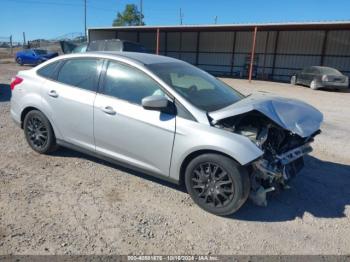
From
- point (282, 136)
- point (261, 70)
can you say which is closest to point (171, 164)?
point (282, 136)

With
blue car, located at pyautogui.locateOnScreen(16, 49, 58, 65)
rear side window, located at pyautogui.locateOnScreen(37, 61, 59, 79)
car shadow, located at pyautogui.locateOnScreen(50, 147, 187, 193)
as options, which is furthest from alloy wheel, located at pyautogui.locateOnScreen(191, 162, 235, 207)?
blue car, located at pyautogui.locateOnScreen(16, 49, 58, 65)

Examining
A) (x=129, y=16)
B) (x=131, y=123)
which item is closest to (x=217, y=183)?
(x=131, y=123)

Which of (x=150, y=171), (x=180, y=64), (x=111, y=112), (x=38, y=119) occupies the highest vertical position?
(x=180, y=64)

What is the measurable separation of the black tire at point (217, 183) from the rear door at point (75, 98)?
1.55 metres

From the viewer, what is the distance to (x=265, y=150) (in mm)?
3520

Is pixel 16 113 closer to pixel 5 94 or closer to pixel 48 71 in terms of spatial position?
pixel 48 71

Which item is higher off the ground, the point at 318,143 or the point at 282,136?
the point at 282,136

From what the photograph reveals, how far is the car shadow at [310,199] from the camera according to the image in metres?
3.60

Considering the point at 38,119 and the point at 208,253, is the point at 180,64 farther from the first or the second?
the point at 208,253

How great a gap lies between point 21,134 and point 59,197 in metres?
2.81

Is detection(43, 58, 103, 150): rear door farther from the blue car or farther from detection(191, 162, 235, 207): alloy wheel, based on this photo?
the blue car

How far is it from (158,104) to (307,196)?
225cm

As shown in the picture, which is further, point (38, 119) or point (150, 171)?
point (38, 119)

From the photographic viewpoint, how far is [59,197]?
12.2 feet
